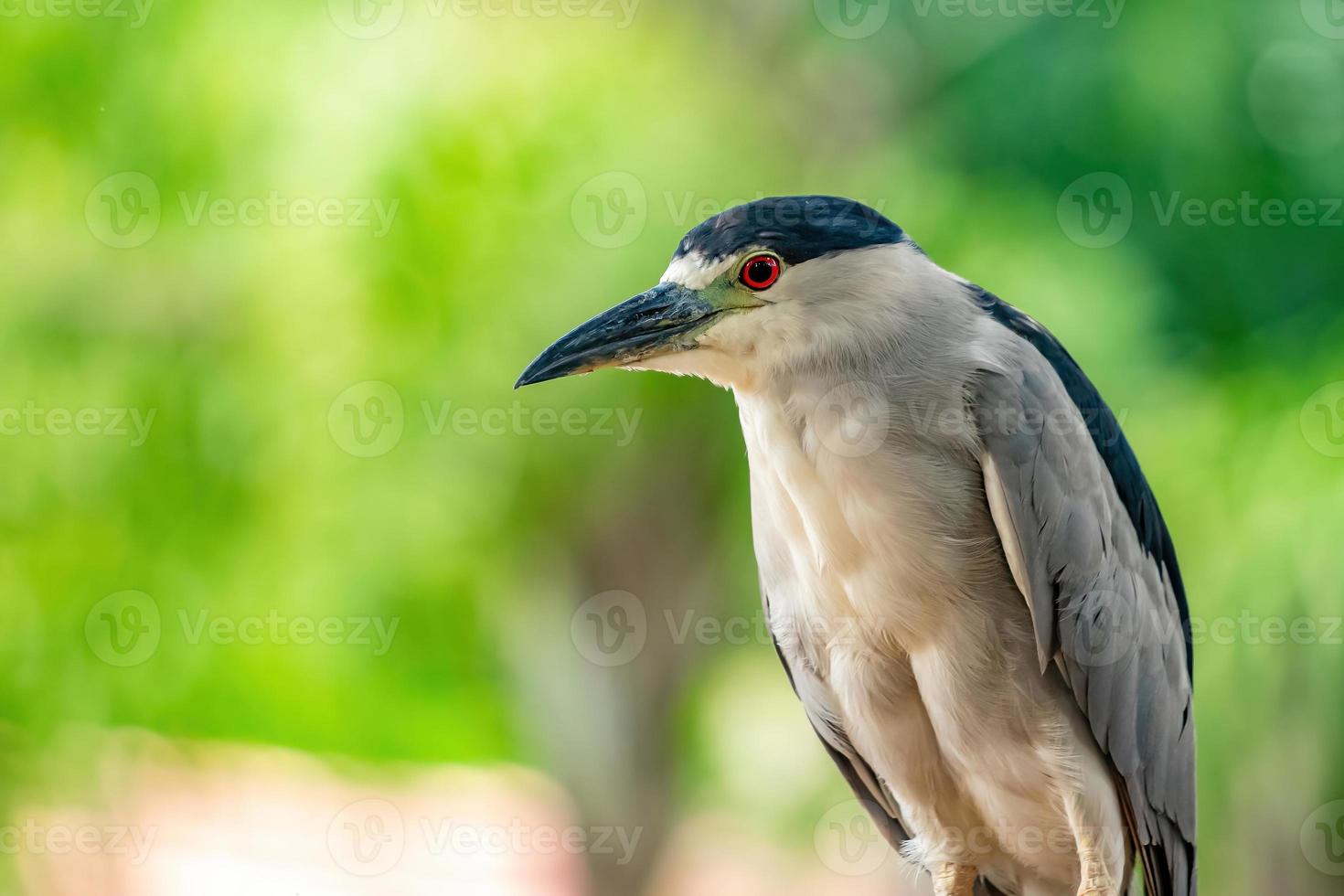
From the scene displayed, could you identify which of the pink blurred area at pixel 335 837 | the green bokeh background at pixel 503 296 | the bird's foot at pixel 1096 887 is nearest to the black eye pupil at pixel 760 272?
the bird's foot at pixel 1096 887

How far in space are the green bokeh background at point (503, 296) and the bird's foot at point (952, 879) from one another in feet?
6.18

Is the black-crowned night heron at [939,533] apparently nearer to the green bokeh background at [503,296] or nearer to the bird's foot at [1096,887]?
the bird's foot at [1096,887]

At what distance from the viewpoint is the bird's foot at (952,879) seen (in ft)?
5.12

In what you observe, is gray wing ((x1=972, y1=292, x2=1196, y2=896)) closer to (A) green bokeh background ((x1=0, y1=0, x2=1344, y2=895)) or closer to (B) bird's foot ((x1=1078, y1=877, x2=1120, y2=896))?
(B) bird's foot ((x1=1078, y1=877, x2=1120, y2=896))

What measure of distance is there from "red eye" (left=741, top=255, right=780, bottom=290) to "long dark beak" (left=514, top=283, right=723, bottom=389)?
5cm

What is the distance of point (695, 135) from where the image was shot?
3838 millimetres

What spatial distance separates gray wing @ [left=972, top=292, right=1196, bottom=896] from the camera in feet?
4.27

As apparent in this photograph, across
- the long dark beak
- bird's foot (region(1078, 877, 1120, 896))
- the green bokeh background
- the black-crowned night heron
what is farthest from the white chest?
the green bokeh background

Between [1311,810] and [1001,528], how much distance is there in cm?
221

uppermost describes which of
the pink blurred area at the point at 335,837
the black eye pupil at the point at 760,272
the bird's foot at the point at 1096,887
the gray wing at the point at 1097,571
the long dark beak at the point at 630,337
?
the black eye pupil at the point at 760,272

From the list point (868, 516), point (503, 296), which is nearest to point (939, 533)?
point (868, 516)

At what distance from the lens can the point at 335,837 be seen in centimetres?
368

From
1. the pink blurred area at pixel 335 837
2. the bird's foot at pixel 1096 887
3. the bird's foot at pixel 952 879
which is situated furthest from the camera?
the pink blurred area at pixel 335 837

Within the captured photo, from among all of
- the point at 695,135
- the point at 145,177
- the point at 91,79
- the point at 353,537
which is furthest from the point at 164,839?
the point at 695,135
